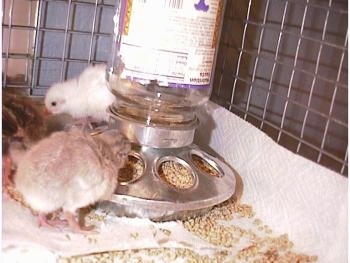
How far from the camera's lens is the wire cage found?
0.95 m

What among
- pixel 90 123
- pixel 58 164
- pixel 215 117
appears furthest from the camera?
pixel 215 117

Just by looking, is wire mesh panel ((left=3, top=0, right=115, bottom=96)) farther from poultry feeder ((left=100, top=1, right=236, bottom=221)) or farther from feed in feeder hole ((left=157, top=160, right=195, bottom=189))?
feed in feeder hole ((left=157, top=160, right=195, bottom=189))

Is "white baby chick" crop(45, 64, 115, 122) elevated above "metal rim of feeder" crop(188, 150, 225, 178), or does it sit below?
above

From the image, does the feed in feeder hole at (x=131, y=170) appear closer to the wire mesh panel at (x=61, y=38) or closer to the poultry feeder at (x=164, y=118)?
the poultry feeder at (x=164, y=118)

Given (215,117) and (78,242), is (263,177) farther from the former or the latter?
(78,242)

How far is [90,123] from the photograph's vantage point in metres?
1.07

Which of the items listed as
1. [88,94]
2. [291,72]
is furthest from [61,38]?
[291,72]

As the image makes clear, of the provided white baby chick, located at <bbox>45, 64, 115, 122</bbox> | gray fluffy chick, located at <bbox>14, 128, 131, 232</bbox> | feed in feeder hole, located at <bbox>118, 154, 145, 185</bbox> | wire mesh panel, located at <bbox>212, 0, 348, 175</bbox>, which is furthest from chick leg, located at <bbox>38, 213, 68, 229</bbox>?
wire mesh panel, located at <bbox>212, 0, 348, 175</bbox>

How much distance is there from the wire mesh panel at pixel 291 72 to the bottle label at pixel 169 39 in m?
0.14

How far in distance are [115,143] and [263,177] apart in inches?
11.0

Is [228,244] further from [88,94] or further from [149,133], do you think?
[88,94]

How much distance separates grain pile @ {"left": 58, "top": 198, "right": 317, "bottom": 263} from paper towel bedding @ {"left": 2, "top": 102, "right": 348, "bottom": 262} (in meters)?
0.01

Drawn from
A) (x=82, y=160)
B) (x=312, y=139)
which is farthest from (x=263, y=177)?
(x=82, y=160)

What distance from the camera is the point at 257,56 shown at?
116 cm
